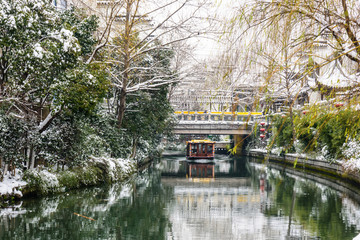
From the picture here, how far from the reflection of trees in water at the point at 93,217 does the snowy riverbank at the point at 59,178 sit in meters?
0.46

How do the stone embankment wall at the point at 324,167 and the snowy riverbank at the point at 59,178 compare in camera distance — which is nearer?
the snowy riverbank at the point at 59,178

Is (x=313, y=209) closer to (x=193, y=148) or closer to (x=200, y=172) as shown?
(x=200, y=172)

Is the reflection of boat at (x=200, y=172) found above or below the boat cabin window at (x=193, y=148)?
below

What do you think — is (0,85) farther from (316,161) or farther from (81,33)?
(316,161)

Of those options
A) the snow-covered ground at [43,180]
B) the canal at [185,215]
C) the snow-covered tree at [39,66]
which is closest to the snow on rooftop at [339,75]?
the canal at [185,215]

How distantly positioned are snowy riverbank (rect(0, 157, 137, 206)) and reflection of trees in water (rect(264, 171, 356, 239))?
6965 millimetres

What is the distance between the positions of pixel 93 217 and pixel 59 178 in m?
5.08

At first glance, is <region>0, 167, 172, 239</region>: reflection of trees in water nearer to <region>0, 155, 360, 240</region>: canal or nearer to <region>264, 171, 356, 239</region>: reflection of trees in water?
<region>0, 155, 360, 240</region>: canal

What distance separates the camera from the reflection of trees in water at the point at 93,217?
9008 millimetres

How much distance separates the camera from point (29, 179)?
13.8 m

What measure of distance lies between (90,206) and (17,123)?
11.7 ft

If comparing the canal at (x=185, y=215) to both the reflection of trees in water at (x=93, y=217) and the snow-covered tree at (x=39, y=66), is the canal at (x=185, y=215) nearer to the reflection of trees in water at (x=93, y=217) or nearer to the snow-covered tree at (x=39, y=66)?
the reflection of trees in water at (x=93, y=217)

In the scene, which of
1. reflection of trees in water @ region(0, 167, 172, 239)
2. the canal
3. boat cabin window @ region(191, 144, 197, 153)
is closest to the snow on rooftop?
the canal

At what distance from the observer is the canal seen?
9.12m
